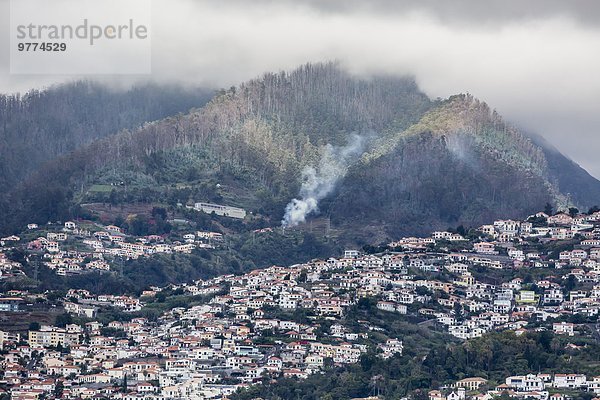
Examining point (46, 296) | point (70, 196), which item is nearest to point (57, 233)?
point (70, 196)

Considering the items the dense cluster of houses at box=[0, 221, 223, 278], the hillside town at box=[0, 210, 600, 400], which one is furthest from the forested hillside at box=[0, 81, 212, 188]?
the hillside town at box=[0, 210, 600, 400]

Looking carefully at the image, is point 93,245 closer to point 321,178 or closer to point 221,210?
point 221,210

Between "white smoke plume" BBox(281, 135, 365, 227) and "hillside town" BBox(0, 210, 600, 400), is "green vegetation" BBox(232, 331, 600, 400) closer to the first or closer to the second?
"hillside town" BBox(0, 210, 600, 400)

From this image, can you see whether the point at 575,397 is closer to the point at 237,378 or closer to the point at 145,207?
the point at 237,378

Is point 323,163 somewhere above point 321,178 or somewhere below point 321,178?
above

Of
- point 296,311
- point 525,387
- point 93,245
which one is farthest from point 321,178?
point 525,387

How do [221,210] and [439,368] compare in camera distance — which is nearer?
[439,368]
